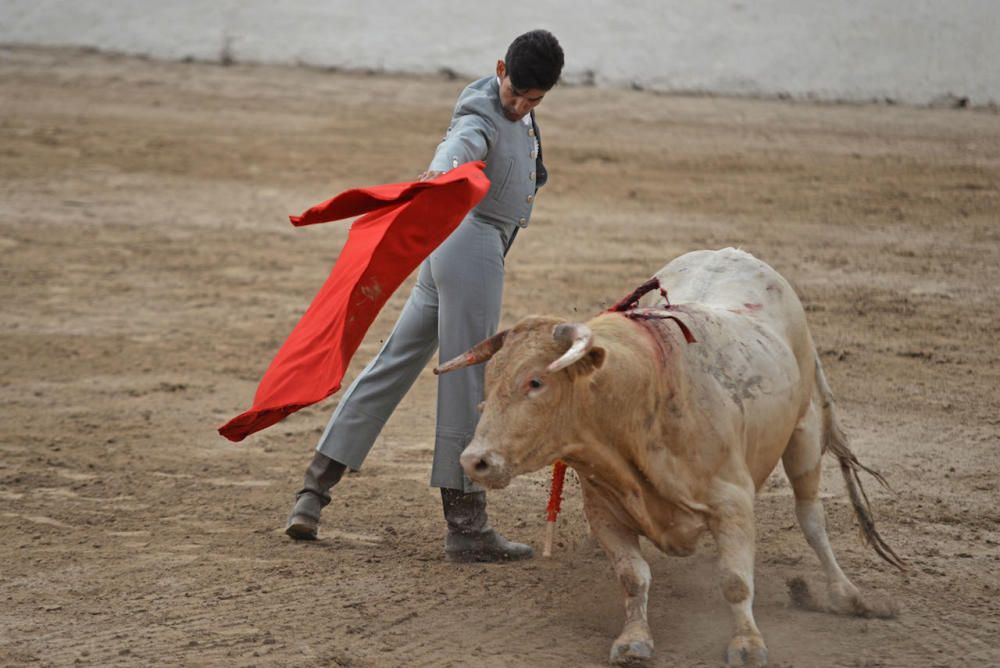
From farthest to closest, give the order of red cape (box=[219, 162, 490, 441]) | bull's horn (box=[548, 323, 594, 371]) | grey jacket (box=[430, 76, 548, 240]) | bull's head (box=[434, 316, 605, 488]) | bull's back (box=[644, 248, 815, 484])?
grey jacket (box=[430, 76, 548, 240])
red cape (box=[219, 162, 490, 441])
bull's back (box=[644, 248, 815, 484])
bull's head (box=[434, 316, 605, 488])
bull's horn (box=[548, 323, 594, 371])

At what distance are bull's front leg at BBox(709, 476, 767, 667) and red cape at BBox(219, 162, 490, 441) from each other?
1280mm

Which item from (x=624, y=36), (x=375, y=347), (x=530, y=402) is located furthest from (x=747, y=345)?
(x=624, y=36)

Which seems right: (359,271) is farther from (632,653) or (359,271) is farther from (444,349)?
(632,653)

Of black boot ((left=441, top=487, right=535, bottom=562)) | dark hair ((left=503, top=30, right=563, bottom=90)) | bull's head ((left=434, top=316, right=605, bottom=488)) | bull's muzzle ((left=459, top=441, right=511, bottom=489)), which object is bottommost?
black boot ((left=441, top=487, right=535, bottom=562))

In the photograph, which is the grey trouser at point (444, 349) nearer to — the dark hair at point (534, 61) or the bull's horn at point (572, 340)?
the dark hair at point (534, 61)

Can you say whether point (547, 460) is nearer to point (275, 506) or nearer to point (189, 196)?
point (275, 506)

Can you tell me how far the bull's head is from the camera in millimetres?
4113

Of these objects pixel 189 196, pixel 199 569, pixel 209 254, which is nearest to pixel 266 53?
pixel 189 196

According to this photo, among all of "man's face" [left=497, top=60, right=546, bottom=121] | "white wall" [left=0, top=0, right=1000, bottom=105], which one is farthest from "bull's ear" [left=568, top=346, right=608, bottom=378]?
"white wall" [left=0, top=0, right=1000, bottom=105]

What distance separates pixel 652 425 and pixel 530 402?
0.42 meters

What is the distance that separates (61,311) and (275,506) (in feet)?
13.3

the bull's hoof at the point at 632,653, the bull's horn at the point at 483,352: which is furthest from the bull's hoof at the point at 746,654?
the bull's horn at the point at 483,352

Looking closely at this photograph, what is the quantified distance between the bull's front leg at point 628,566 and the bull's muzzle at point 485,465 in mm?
601

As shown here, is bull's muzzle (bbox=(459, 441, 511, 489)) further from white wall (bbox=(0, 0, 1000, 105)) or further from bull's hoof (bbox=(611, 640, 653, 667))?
white wall (bbox=(0, 0, 1000, 105))
